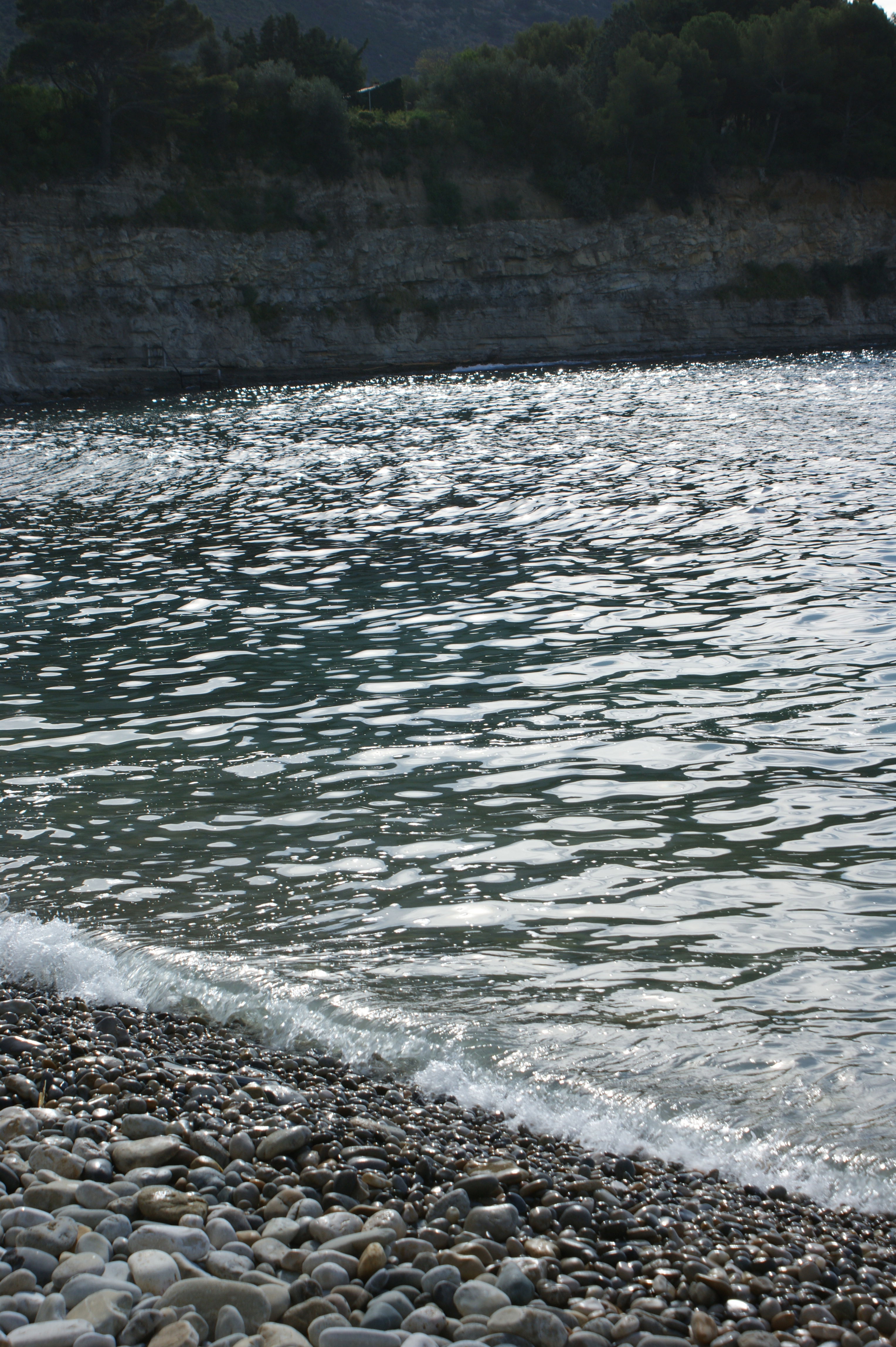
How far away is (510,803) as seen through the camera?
277 inches

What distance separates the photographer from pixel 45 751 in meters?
8.42

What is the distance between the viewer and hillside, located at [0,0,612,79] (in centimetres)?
13775

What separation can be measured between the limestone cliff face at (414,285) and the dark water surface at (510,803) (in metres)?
38.6

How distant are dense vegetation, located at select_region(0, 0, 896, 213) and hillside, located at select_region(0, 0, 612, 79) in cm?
7385

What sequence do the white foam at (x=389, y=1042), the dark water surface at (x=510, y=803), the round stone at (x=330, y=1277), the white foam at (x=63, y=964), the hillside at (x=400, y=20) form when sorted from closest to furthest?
the round stone at (x=330, y=1277) < the white foam at (x=389, y=1042) < the dark water surface at (x=510, y=803) < the white foam at (x=63, y=964) < the hillside at (x=400, y=20)

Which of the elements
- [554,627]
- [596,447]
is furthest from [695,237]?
[554,627]

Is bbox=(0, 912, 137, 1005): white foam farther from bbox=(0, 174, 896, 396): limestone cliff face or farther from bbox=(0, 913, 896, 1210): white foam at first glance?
bbox=(0, 174, 896, 396): limestone cliff face

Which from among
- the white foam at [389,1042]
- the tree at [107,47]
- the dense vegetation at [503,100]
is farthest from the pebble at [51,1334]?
the tree at [107,47]

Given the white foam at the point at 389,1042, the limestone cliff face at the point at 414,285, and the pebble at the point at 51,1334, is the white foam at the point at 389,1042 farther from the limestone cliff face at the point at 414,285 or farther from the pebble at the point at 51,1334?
the limestone cliff face at the point at 414,285

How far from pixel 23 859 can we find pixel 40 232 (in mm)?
52277

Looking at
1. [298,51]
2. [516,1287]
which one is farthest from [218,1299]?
[298,51]

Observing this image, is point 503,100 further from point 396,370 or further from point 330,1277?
point 330,1277

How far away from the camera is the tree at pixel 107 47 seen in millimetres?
51719

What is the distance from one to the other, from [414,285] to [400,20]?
131120mm
